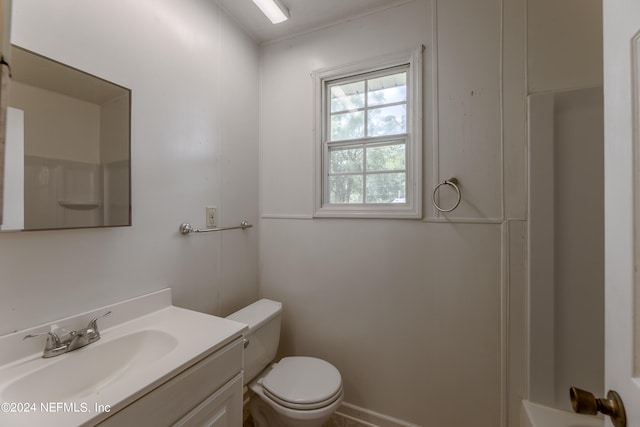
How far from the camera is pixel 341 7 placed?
1.64m

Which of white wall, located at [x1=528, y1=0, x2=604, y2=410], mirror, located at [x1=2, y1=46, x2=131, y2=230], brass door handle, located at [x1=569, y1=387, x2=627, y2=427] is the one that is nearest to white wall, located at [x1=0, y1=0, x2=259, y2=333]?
mirror, located at [x1=2, y1=46, x2=131, y2=230]

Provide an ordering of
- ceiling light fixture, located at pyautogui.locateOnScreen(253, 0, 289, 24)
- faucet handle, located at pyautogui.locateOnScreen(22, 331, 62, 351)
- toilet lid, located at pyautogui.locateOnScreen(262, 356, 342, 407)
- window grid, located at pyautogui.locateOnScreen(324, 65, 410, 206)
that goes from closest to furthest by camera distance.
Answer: faucet handle, located at pyautogui.locateOnScreen(22, 331, 62, 351)
toilet lid, located at pyautogui.locateOnScreen(262, 356, 342, 407)
ceiling light fixture, located at pyautogui.locateOnScreen(253, 0, 289, 24)
window grid, located at pyautogui.locateOnScreen(324, 65, 410, 206)

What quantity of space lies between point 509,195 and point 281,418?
165 centimetres

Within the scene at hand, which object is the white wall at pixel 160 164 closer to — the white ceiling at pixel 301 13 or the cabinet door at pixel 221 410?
the white ceiling at pixel 301 13

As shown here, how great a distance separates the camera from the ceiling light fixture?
5.01 feet

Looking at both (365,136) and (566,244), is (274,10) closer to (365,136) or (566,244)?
(365,136)

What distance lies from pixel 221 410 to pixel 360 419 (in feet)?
3.59

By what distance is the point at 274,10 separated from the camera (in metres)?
1.58

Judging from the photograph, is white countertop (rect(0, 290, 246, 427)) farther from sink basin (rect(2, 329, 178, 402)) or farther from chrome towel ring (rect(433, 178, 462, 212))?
chrome towel ring (rect(433, 178, 462, 212))

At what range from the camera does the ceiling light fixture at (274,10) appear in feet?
5.01

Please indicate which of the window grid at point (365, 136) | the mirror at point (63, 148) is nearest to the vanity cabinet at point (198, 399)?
the mirror at point (63, 148)

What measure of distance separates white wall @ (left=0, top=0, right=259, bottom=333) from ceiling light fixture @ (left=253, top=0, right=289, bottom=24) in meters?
0.28

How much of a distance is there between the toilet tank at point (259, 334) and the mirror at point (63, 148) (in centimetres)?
82

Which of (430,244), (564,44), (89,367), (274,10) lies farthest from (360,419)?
(274,10)
